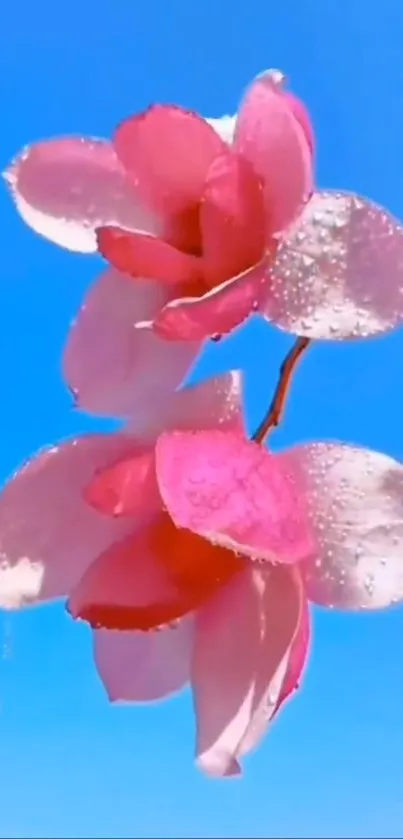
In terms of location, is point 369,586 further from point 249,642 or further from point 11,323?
point 11,323

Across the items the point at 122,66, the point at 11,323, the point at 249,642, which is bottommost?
the point at 249,642

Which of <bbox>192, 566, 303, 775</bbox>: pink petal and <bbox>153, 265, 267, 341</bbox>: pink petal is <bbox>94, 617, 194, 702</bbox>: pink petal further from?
<bbox>153, 265, 267, 341</bbox>: pink petal

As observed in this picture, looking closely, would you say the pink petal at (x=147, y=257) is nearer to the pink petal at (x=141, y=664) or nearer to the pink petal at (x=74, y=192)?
the pink petal at (x=74, y=192)

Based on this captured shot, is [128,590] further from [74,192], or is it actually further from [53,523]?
[74,192]

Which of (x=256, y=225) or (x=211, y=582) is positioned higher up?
(x=256, y=225)

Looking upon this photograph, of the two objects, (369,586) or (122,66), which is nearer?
(369,586)

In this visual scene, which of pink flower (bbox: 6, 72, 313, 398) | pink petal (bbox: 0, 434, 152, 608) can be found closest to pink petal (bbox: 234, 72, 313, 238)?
pink flower (bbox: 6, 72, 313, 398)

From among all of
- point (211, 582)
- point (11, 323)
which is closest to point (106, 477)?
point (211, 582)
